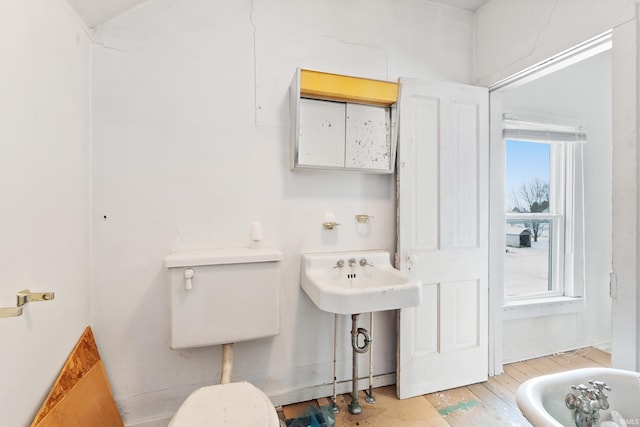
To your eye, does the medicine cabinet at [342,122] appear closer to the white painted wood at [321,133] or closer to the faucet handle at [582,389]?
the white painted wood at [321,133]

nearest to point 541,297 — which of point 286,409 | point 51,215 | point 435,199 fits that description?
point 435,199

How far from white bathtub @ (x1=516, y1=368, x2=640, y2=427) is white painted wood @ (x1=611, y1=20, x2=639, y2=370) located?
12.8 inches

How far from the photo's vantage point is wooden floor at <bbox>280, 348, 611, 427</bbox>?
1.54 metres

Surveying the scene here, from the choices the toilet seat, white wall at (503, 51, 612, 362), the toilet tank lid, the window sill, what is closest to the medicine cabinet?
the toilet tank lid

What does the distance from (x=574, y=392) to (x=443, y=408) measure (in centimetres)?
90

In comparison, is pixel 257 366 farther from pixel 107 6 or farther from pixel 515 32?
pixel 515 32

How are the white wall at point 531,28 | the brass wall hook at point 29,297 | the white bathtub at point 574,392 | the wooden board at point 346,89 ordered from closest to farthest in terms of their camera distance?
the brass wall hook at point 29,297 < the white bathtub at point 574,392 < the white wall at point 531,28 < the wooden board at point 346,89

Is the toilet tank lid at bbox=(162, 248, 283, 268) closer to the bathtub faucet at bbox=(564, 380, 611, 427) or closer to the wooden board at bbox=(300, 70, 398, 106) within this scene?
the wooden board at bbox=(300, 70, 398, 106)

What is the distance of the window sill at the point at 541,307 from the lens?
85.2 inches

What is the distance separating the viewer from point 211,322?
133 centimetres

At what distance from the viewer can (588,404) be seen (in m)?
0.88

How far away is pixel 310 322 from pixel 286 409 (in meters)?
0.48

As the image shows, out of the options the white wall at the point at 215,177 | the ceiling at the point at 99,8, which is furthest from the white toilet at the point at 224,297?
the ceiling at the point at 99,8

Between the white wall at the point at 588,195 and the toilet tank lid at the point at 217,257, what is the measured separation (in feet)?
6.71
